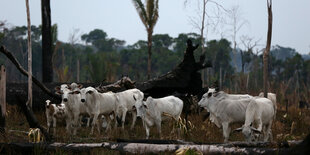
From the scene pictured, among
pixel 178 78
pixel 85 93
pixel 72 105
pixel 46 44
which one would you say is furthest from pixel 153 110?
pixel 46 44

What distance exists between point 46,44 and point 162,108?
8.67 meters

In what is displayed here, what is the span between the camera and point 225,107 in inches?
433

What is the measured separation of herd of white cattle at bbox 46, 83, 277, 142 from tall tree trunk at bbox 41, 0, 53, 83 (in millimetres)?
5326

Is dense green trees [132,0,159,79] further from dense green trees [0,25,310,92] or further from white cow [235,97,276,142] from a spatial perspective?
dense green trees [0,25,310,92]

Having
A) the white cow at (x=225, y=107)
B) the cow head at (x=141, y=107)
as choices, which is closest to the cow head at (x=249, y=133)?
the white cow at (x=225, y=107)

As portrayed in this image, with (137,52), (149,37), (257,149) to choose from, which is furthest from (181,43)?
(257,149)

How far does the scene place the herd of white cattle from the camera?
10.4 meters

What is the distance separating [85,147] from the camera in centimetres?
777

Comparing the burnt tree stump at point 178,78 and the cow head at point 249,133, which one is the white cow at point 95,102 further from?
the cow head at point 249,133

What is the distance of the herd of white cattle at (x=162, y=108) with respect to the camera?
10445mm

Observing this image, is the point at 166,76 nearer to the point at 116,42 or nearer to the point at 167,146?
the point at 167,146

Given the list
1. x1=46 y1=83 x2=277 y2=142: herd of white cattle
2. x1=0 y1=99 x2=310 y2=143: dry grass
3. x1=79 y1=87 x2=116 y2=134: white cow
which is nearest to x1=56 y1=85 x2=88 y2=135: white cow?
x1=46 y1=83 x2=277 y2=142: herd of white cattle

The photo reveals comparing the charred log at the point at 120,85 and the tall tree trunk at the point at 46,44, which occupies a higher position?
the tall tree trunk at the point at 46,44

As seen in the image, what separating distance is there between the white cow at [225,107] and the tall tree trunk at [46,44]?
9.37 meters
